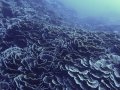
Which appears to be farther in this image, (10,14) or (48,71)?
(10,14)

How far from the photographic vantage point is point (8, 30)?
268 inches

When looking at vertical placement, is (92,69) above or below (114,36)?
below

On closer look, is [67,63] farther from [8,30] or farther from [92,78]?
[8,30]

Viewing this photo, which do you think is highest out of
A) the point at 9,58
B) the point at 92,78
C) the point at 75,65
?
the point at 9,58

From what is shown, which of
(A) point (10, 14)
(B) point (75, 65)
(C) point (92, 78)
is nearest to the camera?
(C) point (92, 78)

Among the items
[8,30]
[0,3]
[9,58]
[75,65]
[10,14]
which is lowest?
[75,65]

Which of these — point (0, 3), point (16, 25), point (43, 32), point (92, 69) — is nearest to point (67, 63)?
point (92, 69)

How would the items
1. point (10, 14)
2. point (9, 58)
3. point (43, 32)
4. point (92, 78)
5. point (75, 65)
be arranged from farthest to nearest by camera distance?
point (10, 14), point (43, 32), point (9, 58), point (75, 65), point (92, 78)

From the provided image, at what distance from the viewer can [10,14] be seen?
31.5ft

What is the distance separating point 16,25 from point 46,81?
2976 mm

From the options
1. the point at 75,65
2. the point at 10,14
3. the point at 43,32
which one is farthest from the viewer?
the point at 10,14

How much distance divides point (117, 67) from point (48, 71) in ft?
5.60

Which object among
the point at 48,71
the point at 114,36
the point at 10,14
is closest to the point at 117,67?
the point at 48,71

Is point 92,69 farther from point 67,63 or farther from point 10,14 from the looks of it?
point 10,14
